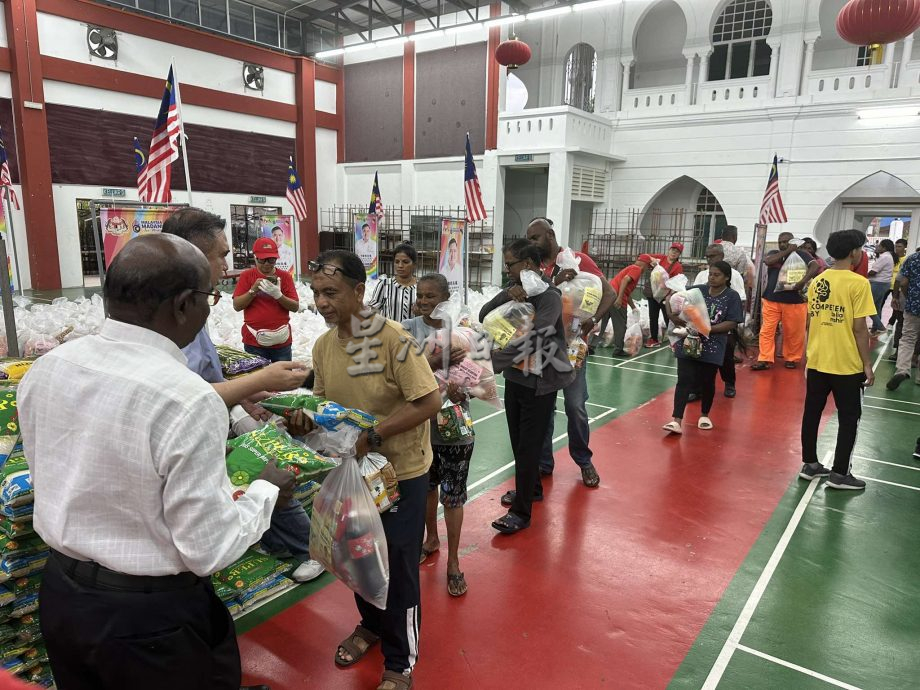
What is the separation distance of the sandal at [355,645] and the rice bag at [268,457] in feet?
3.47

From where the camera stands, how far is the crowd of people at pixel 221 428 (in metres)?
1.22

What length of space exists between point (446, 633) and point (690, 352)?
3491mm

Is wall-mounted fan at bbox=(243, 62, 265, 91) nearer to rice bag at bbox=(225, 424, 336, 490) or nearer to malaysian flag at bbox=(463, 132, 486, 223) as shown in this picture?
malaysian flag at bbox=(463, 132, 486, 223)

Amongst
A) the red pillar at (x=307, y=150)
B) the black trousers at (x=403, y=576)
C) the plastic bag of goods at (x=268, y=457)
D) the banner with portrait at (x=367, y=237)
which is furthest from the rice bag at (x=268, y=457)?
the red pillar at (x=307, y=150)

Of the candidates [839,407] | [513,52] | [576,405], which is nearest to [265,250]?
[576,405]

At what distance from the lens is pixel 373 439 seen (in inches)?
80.7

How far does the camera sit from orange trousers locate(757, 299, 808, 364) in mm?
7691

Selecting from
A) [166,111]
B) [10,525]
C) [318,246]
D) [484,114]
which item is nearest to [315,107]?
[318,246]

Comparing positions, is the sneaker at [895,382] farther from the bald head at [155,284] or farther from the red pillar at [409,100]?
the red pillar at [409,100]

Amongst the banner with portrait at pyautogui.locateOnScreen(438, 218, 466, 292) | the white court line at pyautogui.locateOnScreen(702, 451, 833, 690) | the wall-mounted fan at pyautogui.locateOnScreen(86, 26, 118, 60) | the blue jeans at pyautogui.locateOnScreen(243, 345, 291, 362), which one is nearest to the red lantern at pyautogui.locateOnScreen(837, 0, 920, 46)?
the white court line at pyautogui.locateOnScreen(702, 451, 833, 690)

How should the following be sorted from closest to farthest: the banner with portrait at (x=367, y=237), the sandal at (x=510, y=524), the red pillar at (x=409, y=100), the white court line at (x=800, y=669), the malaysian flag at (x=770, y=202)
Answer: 1. the white court line at (x=800, y=669)
2. the sandal at (x=510, y=524)
3. the malaysian flag at (x=770, y=202)
4. the banner with portrait at (x=367, y=237)
5. the red pillar at (x=409, y=100)

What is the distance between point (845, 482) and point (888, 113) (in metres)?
12.8

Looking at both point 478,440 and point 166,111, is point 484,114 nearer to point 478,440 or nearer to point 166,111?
point 166,111

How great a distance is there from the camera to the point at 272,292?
440 centimetres
